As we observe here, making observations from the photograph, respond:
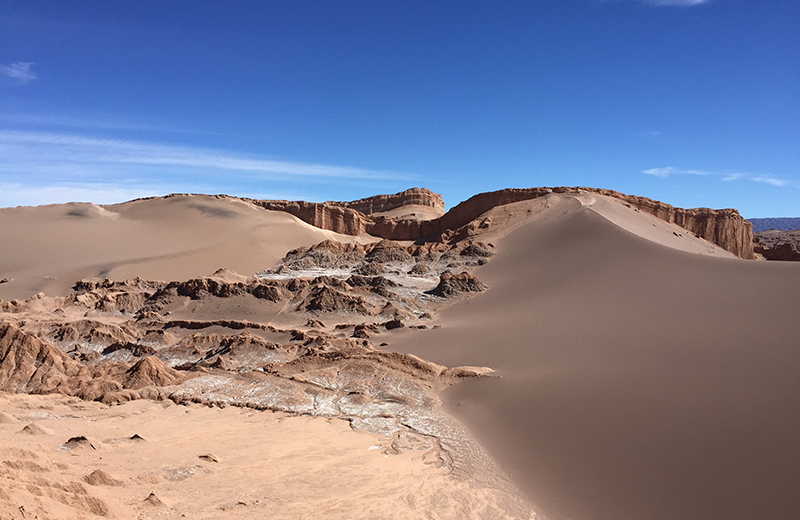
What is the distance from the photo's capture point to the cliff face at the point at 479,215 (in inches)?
1342

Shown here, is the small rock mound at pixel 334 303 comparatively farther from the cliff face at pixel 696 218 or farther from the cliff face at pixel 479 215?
the cliff face at pixel 696 218

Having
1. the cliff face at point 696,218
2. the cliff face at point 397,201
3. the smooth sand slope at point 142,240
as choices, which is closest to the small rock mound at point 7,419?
the smooth sand slope at point 142,240

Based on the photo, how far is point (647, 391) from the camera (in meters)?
8.59

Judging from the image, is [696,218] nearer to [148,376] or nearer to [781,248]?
[781,248]

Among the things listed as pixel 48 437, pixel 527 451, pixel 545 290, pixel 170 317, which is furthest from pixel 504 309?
pixel 48 437

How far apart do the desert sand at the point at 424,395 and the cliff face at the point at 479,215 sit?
1423 cm

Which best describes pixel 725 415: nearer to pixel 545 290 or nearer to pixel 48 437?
pixel 48 437

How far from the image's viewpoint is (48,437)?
704 cm

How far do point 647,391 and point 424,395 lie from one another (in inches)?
153

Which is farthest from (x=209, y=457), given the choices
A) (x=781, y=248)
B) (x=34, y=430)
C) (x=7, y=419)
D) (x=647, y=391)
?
(x=781, y=248)

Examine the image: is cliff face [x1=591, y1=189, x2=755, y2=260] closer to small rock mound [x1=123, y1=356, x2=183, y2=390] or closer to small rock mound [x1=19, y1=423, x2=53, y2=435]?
small rock mound [x1=123, y1=356, x2=183, y2=390]

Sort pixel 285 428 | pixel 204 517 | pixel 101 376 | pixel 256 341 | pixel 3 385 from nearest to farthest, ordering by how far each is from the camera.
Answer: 1. pixel 204 517
2. pixel 285 428
3. pixel 3 385
4. pixel 101 376
5. pixel 256 341

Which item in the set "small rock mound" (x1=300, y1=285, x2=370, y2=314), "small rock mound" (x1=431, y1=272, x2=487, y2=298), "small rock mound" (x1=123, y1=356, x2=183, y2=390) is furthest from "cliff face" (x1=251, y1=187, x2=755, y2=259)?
"small rock mound" (x1=123, y1=356, x2=183, y2=390)

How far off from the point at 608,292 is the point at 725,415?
8566mm
